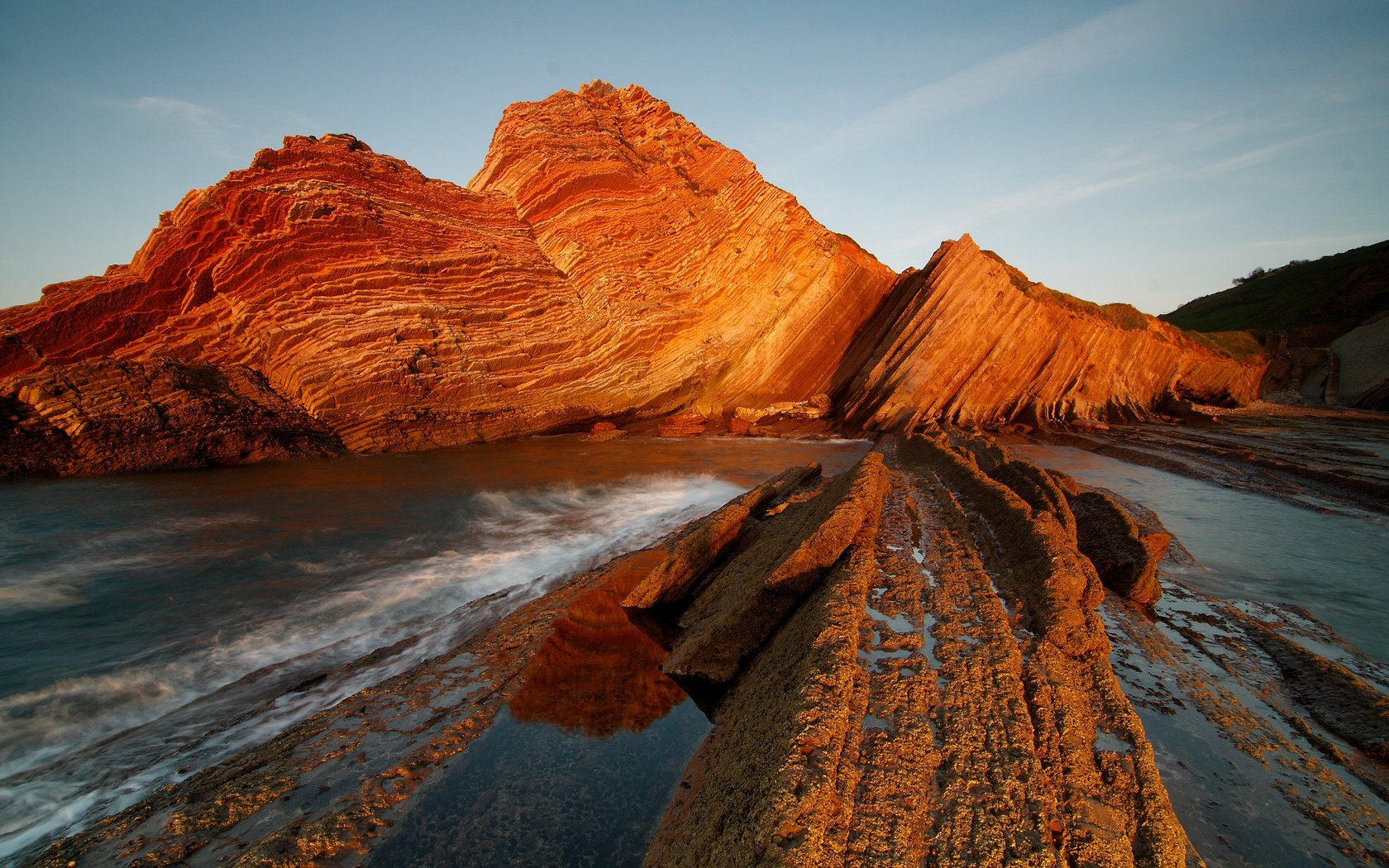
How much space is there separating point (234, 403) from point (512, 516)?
841cm

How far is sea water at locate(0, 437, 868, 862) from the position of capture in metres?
3.34

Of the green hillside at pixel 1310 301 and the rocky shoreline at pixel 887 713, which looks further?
the green hillside at pixel 1310 301

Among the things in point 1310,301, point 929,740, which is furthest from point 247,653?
point 1310,301

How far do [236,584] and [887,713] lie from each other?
6.30 meters

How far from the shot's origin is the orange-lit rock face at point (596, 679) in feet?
10.3

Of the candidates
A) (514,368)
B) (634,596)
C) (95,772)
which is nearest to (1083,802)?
(634,596)

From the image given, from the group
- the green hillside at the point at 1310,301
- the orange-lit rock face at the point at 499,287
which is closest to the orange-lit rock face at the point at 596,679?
the orange-lit rock face at the point at 499,287

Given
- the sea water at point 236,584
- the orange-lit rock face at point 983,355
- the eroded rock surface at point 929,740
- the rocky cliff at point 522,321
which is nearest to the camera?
the eroded rock surface at point 929,740

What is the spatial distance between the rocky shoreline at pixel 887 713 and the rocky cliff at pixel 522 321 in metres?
11.2

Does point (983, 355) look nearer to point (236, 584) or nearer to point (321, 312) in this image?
point (321, 312)

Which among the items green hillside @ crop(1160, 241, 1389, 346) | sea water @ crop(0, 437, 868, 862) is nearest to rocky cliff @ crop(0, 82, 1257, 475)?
sea water @ crop(0, 437, 868, 862)

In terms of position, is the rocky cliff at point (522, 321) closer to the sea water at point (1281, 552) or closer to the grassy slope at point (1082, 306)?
the grassy slope at point (1082, 306)

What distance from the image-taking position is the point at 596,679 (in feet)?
11.7

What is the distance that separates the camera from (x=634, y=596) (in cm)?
456
